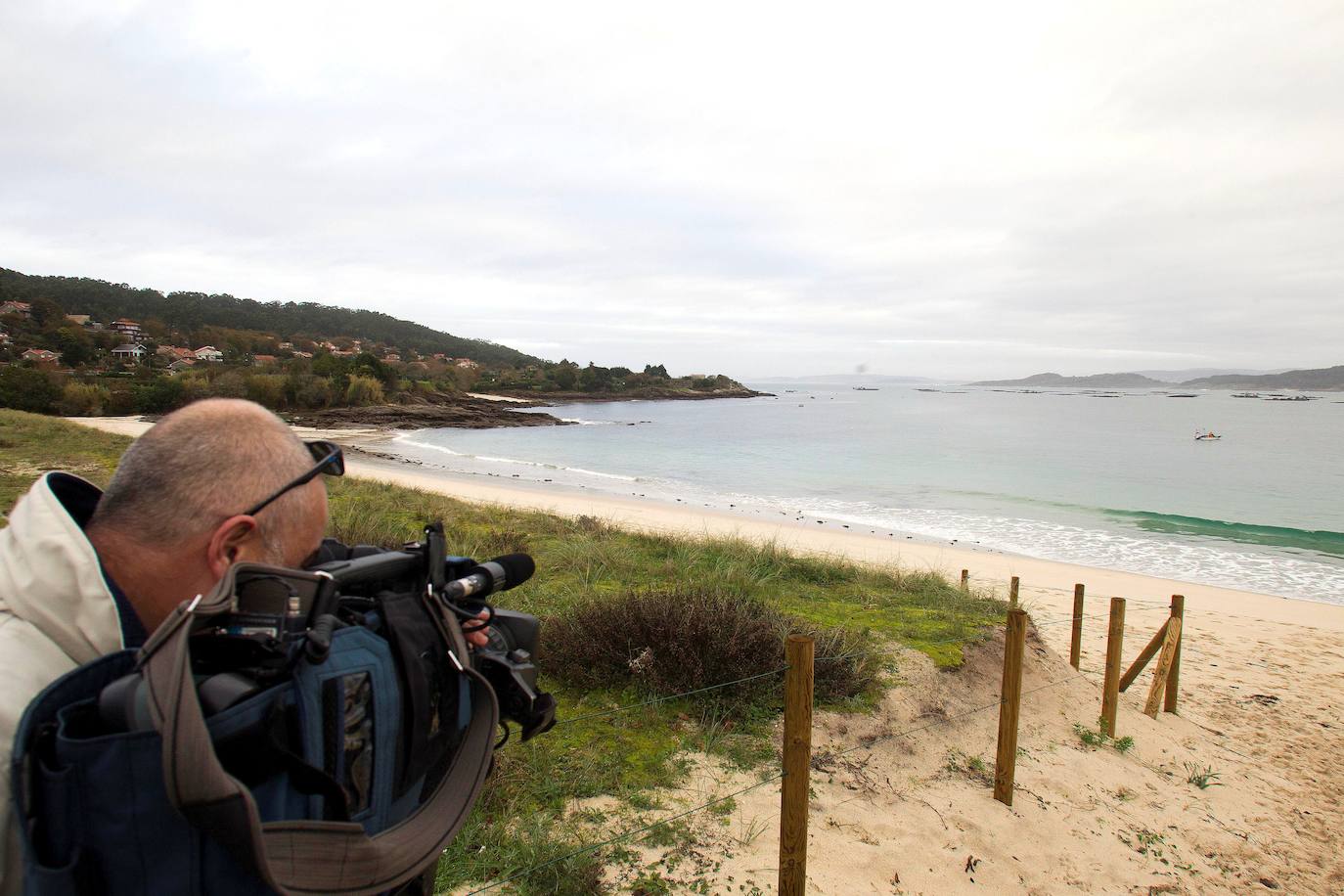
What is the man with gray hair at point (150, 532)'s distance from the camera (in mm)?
1011

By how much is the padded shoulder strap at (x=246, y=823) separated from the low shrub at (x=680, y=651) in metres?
3.39

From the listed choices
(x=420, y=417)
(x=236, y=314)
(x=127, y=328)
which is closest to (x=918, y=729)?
(x=420, y=417)

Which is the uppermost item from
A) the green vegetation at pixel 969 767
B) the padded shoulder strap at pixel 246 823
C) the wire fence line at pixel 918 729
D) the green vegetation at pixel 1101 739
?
the padded shoulder strap at pixel 246 823

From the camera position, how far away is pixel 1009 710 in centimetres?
403

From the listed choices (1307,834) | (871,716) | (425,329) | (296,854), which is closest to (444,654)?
(296,854)

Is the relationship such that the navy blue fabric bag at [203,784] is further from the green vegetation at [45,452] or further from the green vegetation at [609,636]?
the green vegetation at [45,452]

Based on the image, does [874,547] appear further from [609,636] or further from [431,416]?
[431,416]

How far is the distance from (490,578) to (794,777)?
1.93 m

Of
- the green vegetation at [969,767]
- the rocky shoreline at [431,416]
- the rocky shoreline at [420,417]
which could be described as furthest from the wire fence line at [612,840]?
the rocky shoreline at [420,417]

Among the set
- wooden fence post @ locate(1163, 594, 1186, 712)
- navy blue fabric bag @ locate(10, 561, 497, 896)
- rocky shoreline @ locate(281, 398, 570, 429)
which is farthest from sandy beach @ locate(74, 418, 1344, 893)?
rocky shoreline @ locate(281, 398, 570, 429)

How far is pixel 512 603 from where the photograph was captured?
5.90 meters

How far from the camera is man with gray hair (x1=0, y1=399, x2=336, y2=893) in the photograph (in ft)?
3.32

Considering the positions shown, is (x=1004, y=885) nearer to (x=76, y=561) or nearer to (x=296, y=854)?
(x=296, y=854)

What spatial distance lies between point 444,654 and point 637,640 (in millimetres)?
3513
